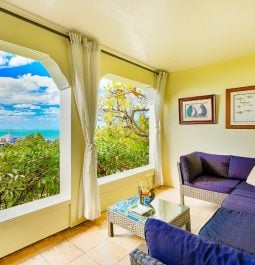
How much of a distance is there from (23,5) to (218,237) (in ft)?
8.73

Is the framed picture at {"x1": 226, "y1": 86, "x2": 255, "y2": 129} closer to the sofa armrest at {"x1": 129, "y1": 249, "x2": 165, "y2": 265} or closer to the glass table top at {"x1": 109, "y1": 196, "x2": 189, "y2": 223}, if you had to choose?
the glass table top at {"x1": 109, "y1": 196, "x2": 189, "y2": 223}

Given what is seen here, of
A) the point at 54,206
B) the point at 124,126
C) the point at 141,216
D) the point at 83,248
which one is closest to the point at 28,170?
the point at 54,206

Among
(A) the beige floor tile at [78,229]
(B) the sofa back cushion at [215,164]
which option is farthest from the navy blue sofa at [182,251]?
(B) the sofa back cushion at [215,164]

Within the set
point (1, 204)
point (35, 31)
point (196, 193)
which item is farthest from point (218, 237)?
point (35, 31)

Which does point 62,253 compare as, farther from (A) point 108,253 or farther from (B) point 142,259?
(B) point 142,259

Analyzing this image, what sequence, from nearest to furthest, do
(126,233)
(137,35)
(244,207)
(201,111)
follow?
1. (244,207)
2. (126,233)
3. (137,35)
4. (201,111)

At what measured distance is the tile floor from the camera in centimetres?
191

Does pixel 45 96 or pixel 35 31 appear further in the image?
pixel 45 96

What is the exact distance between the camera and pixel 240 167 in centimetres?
304

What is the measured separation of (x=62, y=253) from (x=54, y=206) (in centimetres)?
52

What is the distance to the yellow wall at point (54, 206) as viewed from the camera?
1.99 m

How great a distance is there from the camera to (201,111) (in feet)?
12.4

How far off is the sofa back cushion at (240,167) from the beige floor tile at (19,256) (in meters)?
2.83

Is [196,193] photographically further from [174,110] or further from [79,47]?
[79,47]
